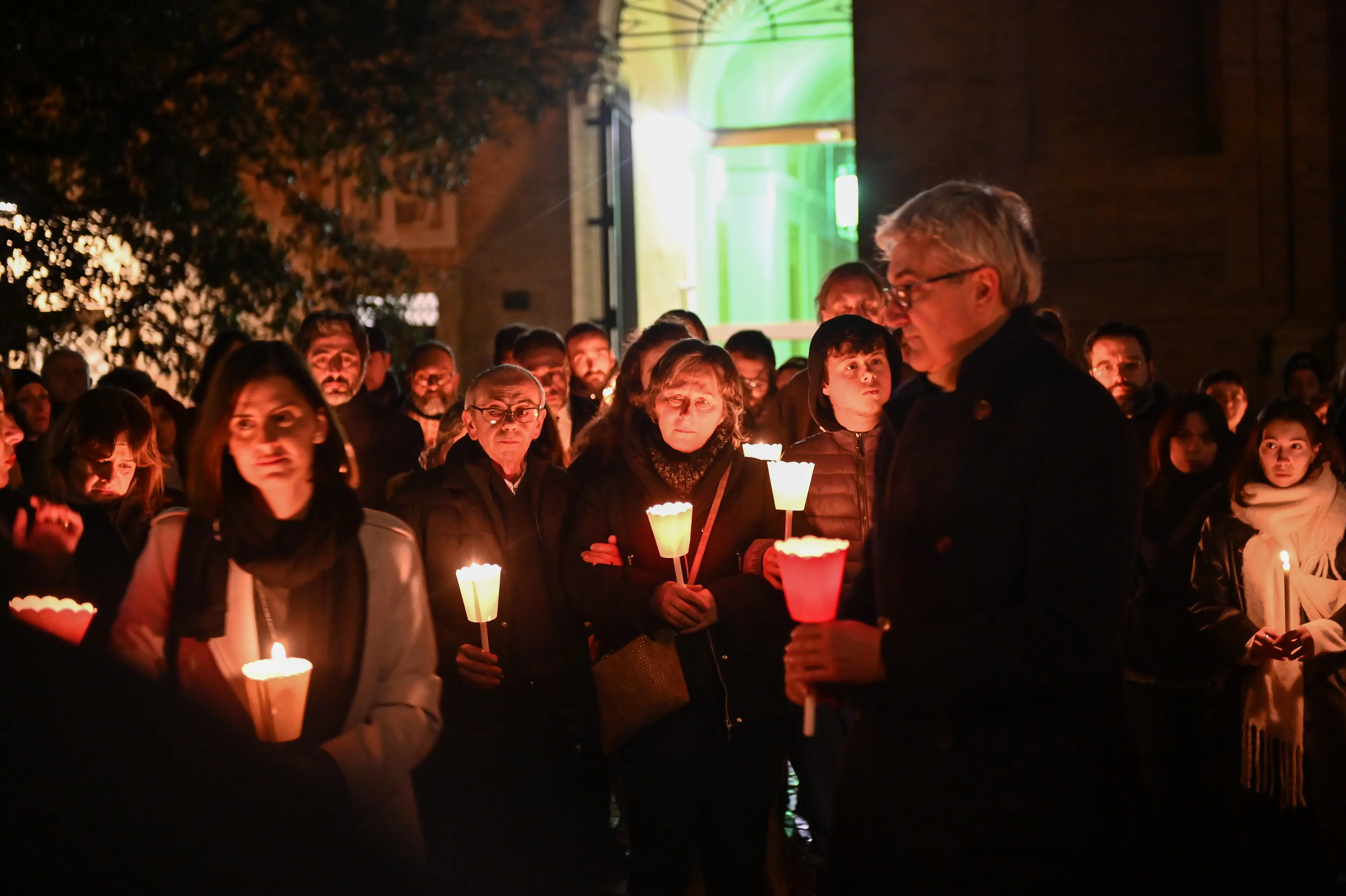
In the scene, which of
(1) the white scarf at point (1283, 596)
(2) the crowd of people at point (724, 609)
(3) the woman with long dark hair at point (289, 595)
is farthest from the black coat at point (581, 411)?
(3) the woman with long dark hair at point (289, 595)

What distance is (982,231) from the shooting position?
8.89ft

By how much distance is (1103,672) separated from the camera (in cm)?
265

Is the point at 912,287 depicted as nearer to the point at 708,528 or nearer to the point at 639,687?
the point at 708,528

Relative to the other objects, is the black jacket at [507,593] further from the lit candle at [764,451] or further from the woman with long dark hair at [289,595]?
the woman with long dark hair at [289,595]

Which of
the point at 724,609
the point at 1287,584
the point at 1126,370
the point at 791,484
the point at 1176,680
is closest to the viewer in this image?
the point at 791,484

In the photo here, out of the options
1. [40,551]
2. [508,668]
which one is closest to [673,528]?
[508,668]

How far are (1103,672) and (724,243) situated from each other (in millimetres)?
23271

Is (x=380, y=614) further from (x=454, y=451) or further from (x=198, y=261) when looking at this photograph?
(x=198, y=261)

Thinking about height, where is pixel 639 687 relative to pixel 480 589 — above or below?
below

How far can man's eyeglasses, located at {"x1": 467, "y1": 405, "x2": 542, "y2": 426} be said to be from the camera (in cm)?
500

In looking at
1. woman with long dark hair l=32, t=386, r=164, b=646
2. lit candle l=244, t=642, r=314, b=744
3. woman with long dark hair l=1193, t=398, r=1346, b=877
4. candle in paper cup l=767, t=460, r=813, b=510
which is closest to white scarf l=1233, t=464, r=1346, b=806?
woman with long dark hair l=1193, t=398, r=1346, b=877

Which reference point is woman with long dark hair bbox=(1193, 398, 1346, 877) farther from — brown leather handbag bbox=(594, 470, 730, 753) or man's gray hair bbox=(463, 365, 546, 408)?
man's gray hair bbox=(463, 365, 546, 408)

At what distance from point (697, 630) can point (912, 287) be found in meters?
1.87

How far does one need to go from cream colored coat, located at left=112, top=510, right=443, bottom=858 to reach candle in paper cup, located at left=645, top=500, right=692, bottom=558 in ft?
2.97
